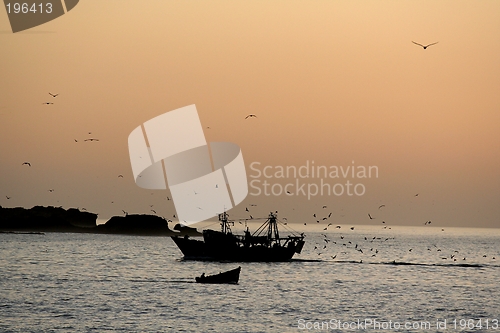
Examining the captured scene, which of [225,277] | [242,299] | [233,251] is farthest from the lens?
[233,251]

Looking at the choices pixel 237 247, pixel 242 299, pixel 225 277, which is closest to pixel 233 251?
pixel 237 247

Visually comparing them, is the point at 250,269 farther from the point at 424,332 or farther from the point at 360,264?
the point at 424,332

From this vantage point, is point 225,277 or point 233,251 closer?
point 225,277

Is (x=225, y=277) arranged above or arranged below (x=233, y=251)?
below

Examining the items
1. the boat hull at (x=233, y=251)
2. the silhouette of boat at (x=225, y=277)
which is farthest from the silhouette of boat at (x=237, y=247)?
the silhouette of boat at (x=225, y=277)

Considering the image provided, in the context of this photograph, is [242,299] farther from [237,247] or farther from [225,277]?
[237,247]

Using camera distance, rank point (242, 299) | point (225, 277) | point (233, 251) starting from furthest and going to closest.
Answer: point (233, 251) → point (225, 277) → point (242, 299)

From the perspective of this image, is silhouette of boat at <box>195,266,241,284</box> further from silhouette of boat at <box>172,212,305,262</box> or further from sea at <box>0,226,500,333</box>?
silhouette of boat at <box>172,212,305,262</box>

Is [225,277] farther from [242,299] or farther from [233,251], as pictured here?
[233,251]

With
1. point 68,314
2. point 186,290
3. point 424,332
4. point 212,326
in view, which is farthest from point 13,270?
point 424,332

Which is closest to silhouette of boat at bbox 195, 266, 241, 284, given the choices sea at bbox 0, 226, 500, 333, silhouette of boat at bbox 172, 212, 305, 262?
sea at bbox 0, 226, 500, 333

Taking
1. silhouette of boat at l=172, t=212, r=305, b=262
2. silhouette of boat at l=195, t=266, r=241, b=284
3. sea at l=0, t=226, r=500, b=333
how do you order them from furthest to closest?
silhouette of boat at l=172, t=212, r=305, b=262, silhouette of boat at l=195, t=266, r=241, b=284, sea at l=0, t=226, r=500, b=333

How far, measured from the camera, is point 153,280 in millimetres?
76438

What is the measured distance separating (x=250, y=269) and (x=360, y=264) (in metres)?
28.7
